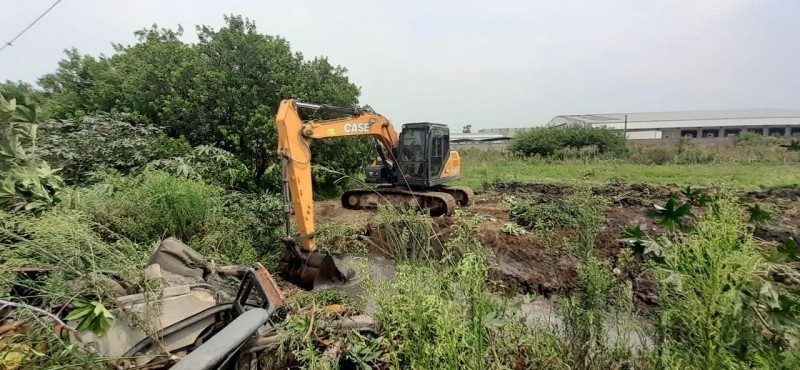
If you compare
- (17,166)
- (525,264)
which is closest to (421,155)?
(525,264)

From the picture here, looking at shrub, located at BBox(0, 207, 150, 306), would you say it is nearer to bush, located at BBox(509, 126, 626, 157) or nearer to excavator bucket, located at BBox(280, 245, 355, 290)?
excavator bucket, located at BBox(280, 245, 355, 290)

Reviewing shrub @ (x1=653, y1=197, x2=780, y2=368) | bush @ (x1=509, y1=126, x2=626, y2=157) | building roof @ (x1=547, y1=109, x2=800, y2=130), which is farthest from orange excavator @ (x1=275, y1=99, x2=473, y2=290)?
building roof @ (x1=547, y1=109, x2=800, y2=130)

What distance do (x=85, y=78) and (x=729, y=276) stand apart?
22.0 metres

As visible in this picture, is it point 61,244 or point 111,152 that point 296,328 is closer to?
point 61,244

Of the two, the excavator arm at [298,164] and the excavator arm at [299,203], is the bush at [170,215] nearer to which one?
the excavator arm at [299,203]

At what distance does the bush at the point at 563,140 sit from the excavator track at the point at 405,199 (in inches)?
718

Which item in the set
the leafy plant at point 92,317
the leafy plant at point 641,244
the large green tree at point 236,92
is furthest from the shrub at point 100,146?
the leafy plant at point 641,244

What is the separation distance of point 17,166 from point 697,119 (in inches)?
2144

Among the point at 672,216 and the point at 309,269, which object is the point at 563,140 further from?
the point at 672,216

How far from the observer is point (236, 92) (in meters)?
10.6

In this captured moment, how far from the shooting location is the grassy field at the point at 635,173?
14.0 m

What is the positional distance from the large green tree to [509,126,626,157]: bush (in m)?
16.9

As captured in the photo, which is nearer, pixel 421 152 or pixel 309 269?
pixel 309 269

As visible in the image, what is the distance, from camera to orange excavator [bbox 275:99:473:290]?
18.8 ft
